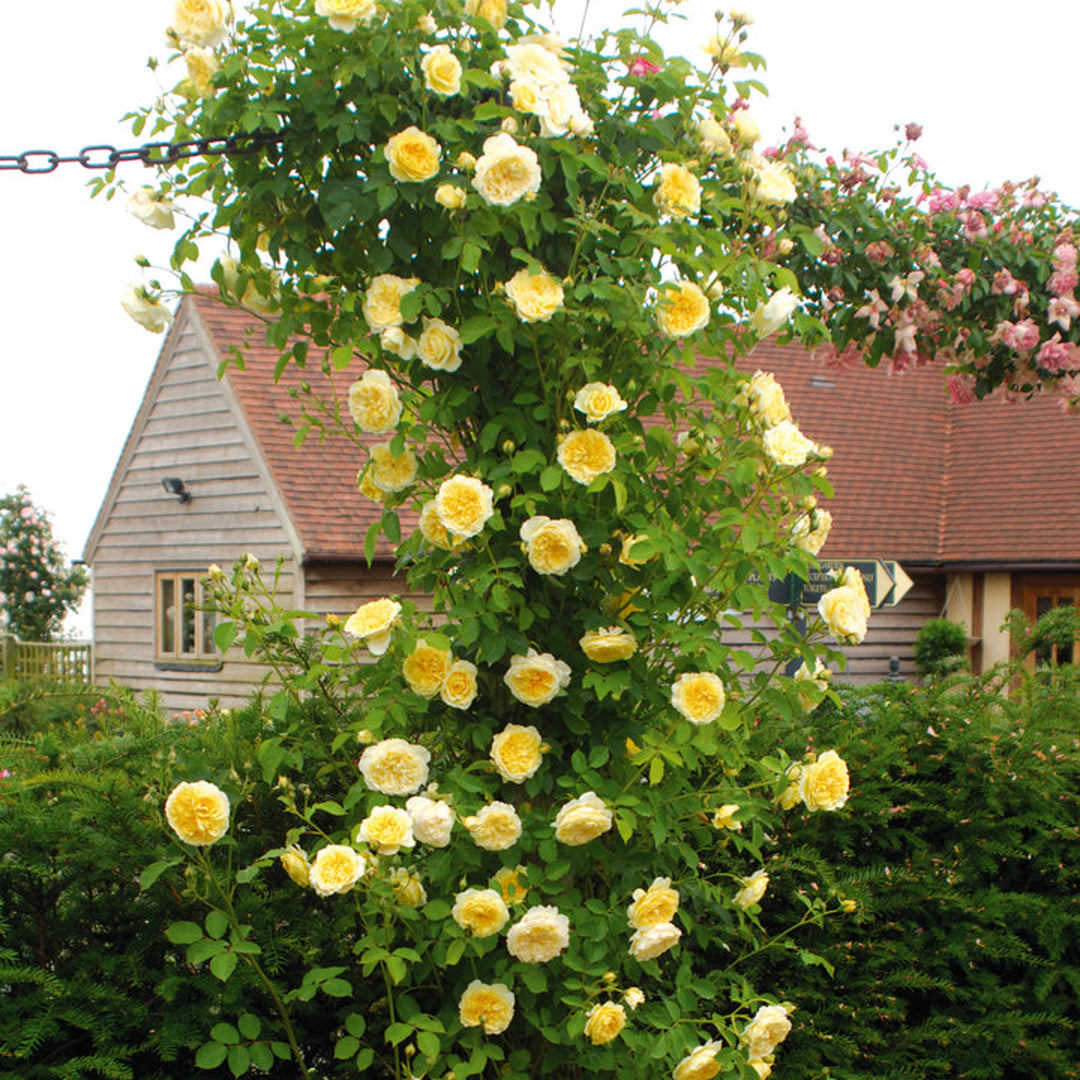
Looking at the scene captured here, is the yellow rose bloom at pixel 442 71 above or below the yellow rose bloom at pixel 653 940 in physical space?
above

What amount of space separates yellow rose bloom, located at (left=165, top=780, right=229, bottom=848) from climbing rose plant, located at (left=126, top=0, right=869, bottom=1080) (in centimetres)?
13

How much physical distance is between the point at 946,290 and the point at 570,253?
3.38m

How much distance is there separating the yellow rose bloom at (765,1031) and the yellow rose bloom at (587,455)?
1.38 m

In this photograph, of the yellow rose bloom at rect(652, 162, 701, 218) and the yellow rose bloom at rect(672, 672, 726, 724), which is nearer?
the yellow rose bloom at rect(672, 672, 726, 724)

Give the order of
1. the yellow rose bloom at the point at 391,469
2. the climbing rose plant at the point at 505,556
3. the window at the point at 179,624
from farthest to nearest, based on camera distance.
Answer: the window at the point at 179,624, the yellow rose bloom at the point at 391,469, the climbing rose plant at the point at 505,556

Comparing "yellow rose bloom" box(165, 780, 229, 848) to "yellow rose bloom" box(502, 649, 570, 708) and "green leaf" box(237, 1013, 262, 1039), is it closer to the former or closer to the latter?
"green leaf" box(237, 1013, 262, 1039)

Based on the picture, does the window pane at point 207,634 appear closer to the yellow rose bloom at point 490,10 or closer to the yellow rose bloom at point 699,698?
the yellow rose bloom at point 490,10

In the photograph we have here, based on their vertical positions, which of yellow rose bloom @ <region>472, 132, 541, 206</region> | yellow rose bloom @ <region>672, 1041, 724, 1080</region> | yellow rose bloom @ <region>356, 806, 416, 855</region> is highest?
yellow rose bloom @ <region>472, 132, 541, 206</region>

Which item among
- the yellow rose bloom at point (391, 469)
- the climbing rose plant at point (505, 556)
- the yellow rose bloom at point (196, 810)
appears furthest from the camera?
the yellow rose bloom at point (391, 469)

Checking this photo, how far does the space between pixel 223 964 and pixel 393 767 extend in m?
0.56

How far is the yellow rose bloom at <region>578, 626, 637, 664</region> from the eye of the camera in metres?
2.84

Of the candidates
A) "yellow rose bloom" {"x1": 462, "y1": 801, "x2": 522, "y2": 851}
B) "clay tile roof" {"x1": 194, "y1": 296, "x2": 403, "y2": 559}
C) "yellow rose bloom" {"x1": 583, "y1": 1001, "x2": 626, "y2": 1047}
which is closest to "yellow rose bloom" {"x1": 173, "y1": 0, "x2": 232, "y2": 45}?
"yellow rose bloom" {"x1": 462, "y1": 801, "x2": 522, "y2": 851}

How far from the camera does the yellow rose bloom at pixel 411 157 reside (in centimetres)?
279

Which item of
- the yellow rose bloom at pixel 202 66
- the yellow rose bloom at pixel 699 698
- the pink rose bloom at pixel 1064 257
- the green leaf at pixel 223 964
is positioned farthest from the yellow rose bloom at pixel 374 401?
the pink rose bloom at pixel 1064 257
